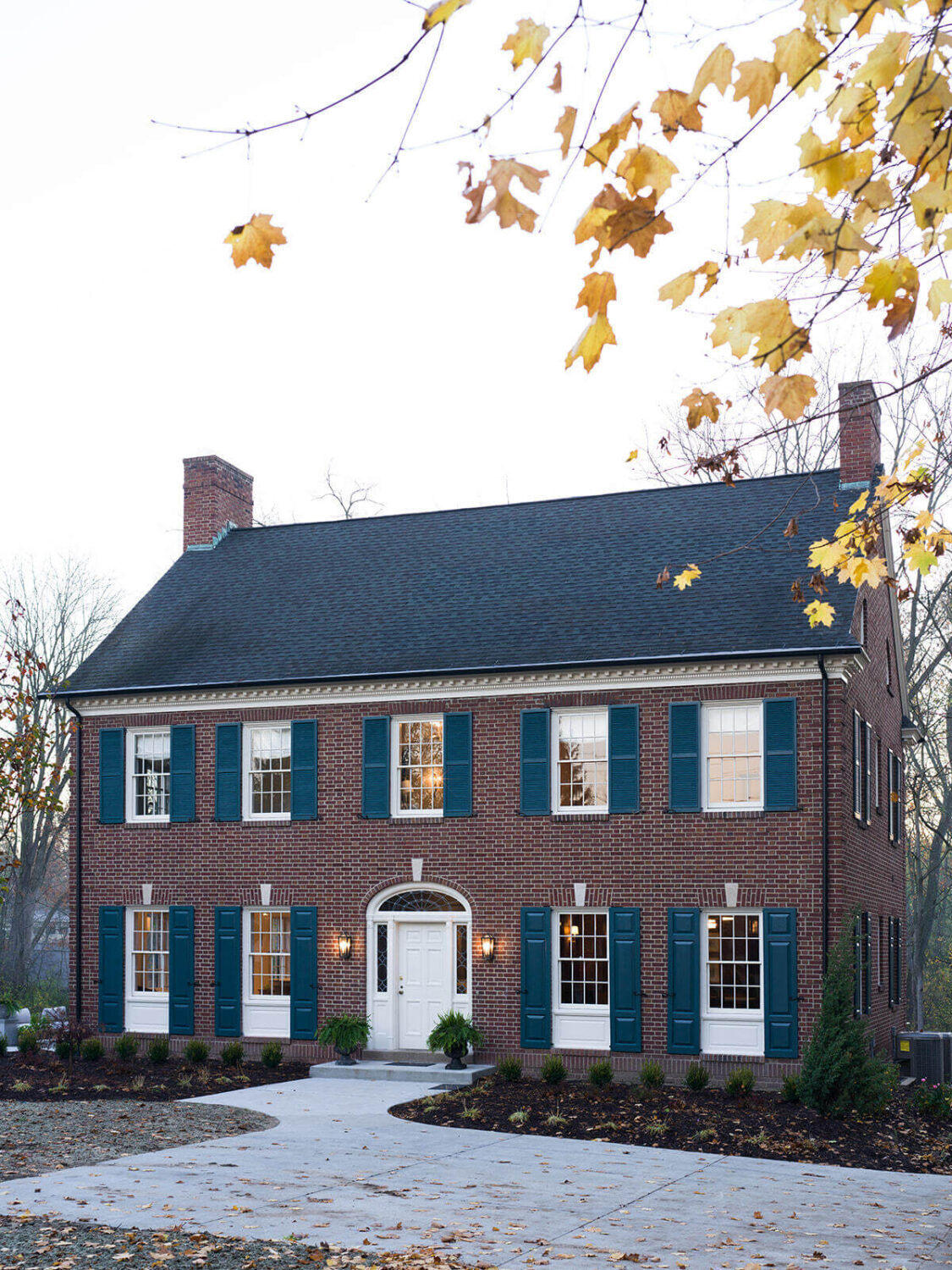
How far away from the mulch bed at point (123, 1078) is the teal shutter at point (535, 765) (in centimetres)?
535

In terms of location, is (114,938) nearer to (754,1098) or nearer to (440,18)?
(754,1098)

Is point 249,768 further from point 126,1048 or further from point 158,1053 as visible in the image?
point 126,1048

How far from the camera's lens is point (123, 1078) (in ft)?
68.3

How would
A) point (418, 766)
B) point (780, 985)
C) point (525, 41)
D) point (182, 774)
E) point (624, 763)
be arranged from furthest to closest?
point (182, 774) < point (418, 766) < point (624, 763) < point (780, 985) < point (525, 41)

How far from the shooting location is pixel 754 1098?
724 inches

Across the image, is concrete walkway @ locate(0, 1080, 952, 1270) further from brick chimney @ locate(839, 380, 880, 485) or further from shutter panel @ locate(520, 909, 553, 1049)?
brick chimney @ locate(839, 380, 880, 485)

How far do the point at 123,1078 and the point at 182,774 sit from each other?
5.21 metres

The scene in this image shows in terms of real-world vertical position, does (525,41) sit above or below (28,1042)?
above

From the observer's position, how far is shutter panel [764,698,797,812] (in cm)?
2005

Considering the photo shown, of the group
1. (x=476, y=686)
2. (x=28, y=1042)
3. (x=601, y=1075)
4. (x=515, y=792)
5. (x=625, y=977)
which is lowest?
(x=28, y=1042)

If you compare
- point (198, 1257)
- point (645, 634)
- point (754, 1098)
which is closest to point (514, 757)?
point (645, 634)

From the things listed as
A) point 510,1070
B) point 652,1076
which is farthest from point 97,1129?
point 652,1076

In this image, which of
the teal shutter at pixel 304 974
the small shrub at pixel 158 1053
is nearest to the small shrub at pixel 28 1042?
the small shrub at pixel 158 1053

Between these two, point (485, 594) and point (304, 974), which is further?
point (485, 594)
